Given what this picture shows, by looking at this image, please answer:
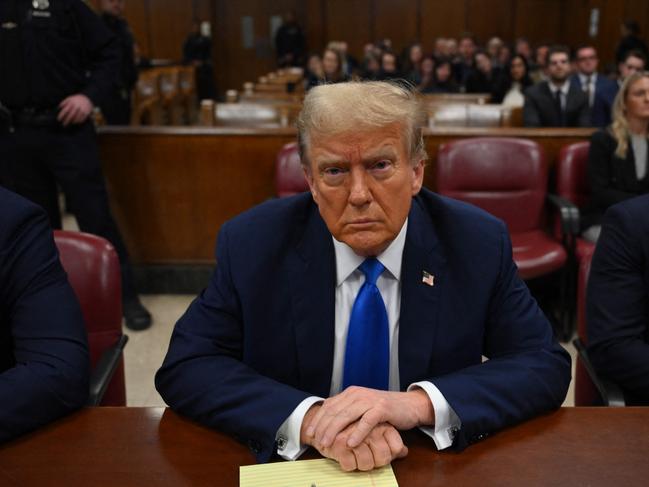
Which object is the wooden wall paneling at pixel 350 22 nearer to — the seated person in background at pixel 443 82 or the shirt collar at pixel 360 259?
the seated person in background at pixel 443 82

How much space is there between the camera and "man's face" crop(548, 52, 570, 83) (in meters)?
5.11

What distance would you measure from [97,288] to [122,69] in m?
5.51

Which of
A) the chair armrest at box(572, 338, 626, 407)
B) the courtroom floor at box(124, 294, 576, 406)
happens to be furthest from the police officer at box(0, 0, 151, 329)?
the chair armrest at box(572, 338, 626, 407)

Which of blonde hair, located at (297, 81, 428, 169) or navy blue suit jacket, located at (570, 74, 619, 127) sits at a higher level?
blonde hair, located at (297, 81, 428, 169)

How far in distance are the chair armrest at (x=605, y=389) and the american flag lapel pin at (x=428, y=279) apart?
502 millimetres

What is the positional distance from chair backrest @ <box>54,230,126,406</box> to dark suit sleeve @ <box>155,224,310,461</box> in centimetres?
37

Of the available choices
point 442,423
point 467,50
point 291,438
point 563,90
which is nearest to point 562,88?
point 563,90

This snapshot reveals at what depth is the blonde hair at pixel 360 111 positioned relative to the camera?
1.25m

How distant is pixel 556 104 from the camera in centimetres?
498

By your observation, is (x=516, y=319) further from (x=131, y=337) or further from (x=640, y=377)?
(x=131, y=337)

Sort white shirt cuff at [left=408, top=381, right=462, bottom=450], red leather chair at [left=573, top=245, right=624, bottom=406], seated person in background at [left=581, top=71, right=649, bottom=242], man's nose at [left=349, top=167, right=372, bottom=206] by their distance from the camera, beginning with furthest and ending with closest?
1. seated person in background at [left=581, top=71, right=649, bottom=242]
2. red leather chair at [left=573, top=245, right=624, bottom=406]
3. man's nose at [left=349, top=167, right=372, bottom=206]
4. white shirt cuff at [left=408, top=381, right=462, bottom=450]

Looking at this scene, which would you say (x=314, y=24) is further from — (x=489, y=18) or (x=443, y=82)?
(x=443, y=82)

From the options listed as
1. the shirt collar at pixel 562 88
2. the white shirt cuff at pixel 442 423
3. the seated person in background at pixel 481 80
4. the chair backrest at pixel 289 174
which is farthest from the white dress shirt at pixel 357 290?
the seated person in background at pixel 481 80

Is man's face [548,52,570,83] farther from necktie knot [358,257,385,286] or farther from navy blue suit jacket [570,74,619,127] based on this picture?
necktie knot [358,257,385,286]
